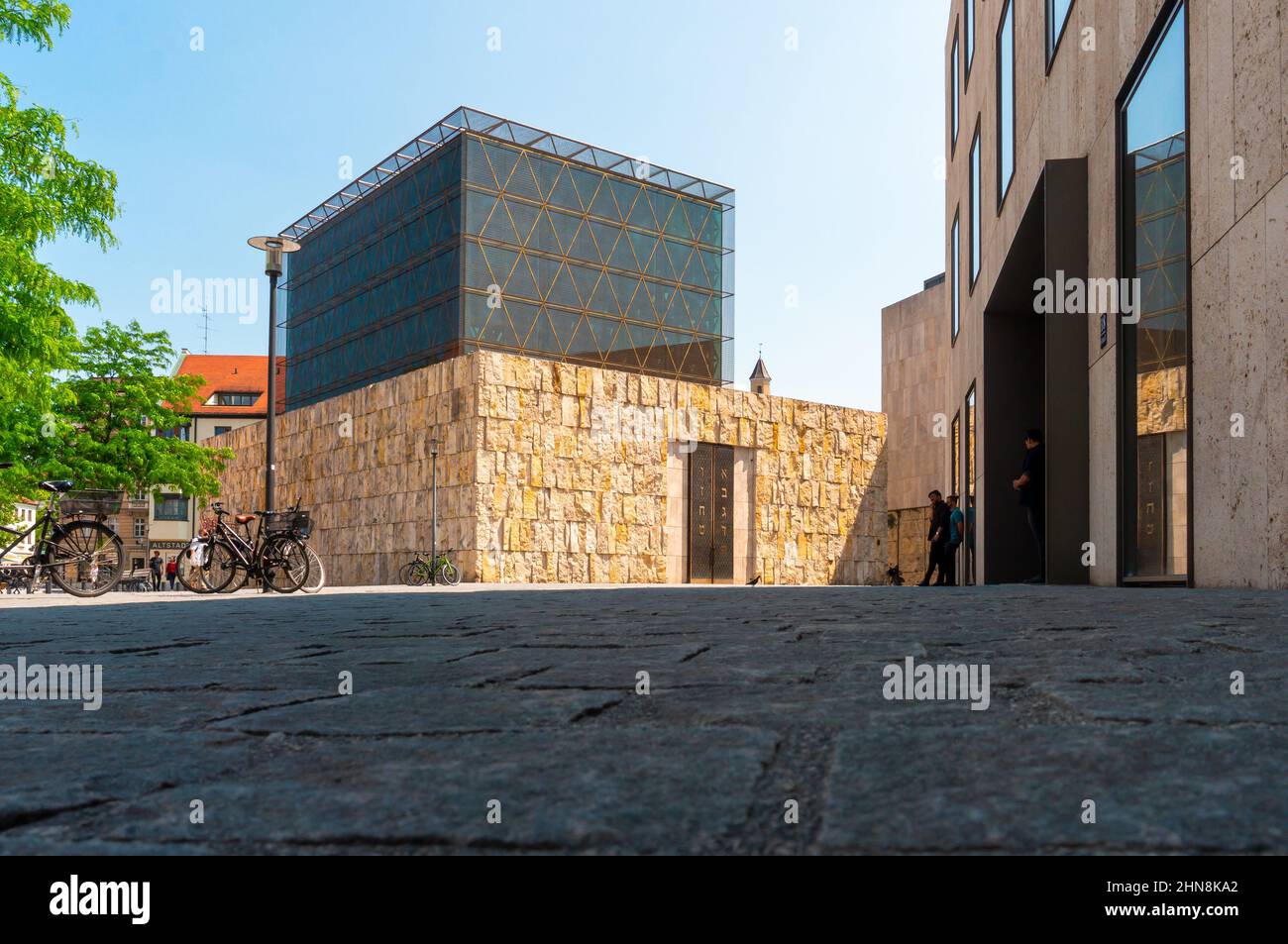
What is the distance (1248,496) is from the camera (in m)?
7.41

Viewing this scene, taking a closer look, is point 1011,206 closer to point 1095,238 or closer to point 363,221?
point 1095,238

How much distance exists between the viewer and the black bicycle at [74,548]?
11867mm

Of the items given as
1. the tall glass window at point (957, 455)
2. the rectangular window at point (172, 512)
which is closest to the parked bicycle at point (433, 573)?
the tall glass window at point (957, 455)

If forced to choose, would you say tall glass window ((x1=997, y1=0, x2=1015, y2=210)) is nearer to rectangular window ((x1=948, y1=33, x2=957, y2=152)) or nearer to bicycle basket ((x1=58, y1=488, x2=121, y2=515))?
rectangular window ((x1=948, y1=33, x2=957, y2=152))

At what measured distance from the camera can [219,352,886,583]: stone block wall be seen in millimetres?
31312

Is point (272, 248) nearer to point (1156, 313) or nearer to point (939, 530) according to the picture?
point (939, 530)

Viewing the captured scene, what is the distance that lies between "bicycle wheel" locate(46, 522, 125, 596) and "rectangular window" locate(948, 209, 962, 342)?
17585mm

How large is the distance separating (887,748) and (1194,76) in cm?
824

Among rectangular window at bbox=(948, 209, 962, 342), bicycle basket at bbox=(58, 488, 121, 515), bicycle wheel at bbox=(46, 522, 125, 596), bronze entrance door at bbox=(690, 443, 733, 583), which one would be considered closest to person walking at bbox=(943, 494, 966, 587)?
rectangular window at bbox=(948, 209, 962, 342)

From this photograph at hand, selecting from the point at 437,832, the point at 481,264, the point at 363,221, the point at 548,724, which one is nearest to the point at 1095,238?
the point at 548,724
